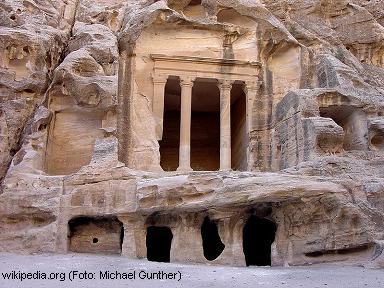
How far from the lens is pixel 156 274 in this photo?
1032cm

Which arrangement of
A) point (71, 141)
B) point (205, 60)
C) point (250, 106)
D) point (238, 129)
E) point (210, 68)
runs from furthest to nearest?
point (238, 129), point (210, 68), point (205, 60), point (250, 106), point (71, 141)

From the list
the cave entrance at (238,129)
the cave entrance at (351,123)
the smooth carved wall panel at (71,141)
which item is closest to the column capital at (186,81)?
the cave entrance at (238,129)

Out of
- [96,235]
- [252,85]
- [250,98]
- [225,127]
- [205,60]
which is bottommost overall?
[96,235]

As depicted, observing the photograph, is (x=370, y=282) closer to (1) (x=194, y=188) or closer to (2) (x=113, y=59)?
(1) (x=194, y=188)

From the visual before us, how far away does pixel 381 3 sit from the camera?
22375 millimetres

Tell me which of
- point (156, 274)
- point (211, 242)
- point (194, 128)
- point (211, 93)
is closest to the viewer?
point (156, 274)

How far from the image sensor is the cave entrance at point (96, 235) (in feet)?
46.1

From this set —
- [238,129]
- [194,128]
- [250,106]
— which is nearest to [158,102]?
[250,106]

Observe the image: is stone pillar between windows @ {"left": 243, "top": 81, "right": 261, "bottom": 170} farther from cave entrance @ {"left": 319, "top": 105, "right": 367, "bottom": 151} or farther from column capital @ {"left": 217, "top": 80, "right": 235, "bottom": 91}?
cave entrance @ {"left": 319, "top": 105, "right": 367, "bottom": 151}

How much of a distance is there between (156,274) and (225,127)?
30.8ft

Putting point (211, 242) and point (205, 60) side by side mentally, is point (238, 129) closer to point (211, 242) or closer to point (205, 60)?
point (205, 60)

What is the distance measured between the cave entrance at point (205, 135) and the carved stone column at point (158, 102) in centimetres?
384

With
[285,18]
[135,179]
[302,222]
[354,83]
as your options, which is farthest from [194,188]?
[285,18]

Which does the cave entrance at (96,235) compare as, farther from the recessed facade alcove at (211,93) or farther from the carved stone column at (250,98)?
the carved stone column at (250,98)
